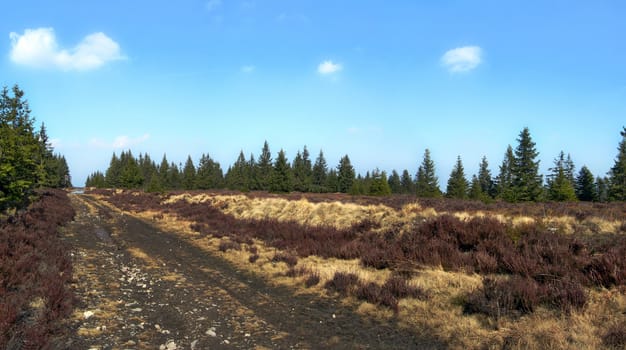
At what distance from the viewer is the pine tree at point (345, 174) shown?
75.8m

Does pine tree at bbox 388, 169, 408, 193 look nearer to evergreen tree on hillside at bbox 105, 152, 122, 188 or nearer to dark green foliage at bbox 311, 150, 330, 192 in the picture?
dark green foliage at bbox 311, 150, 330, 192

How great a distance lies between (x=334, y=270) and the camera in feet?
Answer: 31.5

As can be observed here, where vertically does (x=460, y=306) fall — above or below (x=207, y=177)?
below

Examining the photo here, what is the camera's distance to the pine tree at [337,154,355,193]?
75750mm

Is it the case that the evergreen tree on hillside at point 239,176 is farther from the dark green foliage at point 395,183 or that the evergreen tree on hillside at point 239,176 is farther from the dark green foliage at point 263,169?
the dark green foliage at point 395,183

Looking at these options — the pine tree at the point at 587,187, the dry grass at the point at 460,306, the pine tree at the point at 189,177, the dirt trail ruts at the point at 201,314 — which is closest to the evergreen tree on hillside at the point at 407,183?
the pine tree at the point at 587,187

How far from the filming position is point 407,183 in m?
91.2

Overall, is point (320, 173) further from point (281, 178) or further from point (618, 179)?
point (618, 179)

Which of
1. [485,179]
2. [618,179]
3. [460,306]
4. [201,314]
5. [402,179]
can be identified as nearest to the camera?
[201,314]

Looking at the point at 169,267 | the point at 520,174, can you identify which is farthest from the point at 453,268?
the point at 520,174

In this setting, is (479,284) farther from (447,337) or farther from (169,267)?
(169,267)

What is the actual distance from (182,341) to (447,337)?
4.45 m

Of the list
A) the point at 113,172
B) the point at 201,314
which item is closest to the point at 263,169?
the point at 113,172

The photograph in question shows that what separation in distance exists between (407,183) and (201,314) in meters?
89.3
